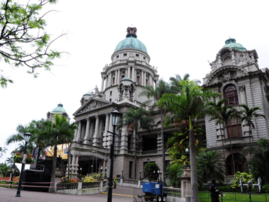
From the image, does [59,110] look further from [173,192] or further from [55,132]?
[173,192]

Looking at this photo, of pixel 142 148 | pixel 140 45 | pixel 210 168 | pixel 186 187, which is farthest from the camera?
pixel 140 45

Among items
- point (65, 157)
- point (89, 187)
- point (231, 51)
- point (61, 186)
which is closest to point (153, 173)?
point (89, 187)

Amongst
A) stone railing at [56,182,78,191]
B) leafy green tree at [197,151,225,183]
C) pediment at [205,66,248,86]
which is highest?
pediment at [205,66,248,86]

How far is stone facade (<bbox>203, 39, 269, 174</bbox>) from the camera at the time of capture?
29.4 meters

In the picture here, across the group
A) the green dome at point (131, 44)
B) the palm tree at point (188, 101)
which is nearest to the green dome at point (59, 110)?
the green dome at point (131, 44)

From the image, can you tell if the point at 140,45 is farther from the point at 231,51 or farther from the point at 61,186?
the point at 61,186

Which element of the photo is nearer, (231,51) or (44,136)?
(44,136)

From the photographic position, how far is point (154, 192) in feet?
58.1

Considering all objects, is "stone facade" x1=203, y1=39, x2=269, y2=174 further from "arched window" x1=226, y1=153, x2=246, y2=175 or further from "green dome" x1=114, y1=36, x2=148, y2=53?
"green dome" x1=114, y1=36, x2=148, y2=53

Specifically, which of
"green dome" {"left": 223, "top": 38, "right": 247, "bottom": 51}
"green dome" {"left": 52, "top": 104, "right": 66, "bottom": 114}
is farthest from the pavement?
"green dome" {"left": 52, "top": 104, "right": 66, "bottom": 114}

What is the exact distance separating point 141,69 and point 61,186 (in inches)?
1710

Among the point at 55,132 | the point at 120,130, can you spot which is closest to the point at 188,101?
the point at 55,132

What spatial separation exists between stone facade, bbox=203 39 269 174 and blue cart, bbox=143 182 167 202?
15606 millimetres

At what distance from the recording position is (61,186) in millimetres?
25578
